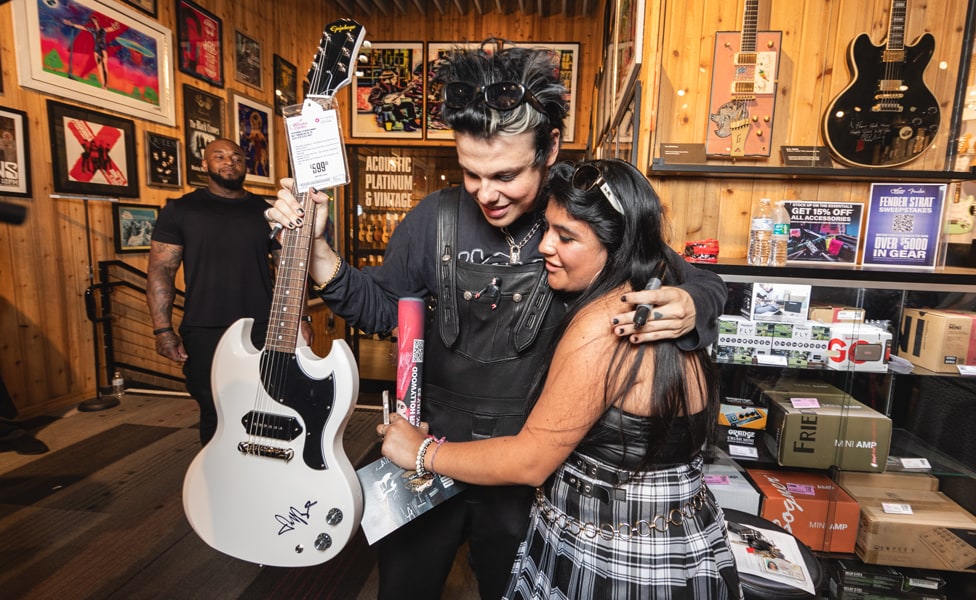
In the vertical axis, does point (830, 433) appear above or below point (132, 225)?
below

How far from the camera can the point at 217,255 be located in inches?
114

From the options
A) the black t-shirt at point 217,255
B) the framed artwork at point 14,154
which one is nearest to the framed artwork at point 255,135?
the framed artwork at point 14,154

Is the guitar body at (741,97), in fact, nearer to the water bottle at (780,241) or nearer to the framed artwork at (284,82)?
the water bottle at (780,241)

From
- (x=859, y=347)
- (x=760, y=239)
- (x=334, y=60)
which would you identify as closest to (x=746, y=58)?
(x=760, y=239)

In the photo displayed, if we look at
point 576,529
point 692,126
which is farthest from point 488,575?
point 692,126

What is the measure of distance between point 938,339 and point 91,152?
5.62m

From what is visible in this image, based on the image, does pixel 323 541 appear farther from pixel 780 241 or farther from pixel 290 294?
pixel 780 241

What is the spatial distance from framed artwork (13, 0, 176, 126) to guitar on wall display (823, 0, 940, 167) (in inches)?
203

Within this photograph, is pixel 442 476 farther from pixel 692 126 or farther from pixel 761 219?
pixel 692 126

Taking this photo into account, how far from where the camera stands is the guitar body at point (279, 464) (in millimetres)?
1202

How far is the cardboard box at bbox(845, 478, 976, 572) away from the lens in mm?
1973

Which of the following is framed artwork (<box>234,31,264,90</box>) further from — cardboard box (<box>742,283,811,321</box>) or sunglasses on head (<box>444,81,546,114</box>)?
cardboard box (<box>742,283,811,321</box>)

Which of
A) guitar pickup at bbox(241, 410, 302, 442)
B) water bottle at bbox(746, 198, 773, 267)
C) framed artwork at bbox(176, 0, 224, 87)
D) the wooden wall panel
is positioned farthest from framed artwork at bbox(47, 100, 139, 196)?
water bottle at bbox(746, 198, 773, 267)

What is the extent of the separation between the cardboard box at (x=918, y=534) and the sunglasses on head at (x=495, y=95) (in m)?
2.21
